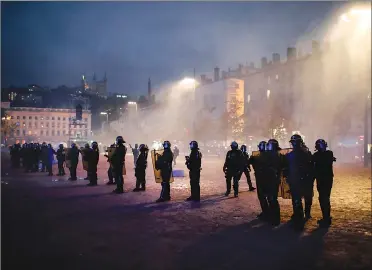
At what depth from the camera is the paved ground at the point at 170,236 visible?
5375mm

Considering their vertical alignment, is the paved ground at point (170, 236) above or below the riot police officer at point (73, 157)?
below

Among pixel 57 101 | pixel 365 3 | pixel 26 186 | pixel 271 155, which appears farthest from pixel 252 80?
pixel 57 101

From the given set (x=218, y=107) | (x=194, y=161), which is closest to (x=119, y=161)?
(x=194, y=161)

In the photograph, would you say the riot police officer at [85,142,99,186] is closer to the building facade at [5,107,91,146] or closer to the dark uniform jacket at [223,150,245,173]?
the dark uniform jacket at [223,150,245,173]

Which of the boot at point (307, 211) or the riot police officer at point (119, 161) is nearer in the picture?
the boot at point (307, 211)

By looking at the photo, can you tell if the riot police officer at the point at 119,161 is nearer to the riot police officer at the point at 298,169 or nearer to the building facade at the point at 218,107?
the riot police officer at the point at 298,169

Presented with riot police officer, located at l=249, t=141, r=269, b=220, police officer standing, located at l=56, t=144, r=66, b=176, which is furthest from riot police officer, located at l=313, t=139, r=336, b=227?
police officer standing, located at l=56, t=144, r=66, b=176

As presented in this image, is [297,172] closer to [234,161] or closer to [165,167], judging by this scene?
[234,161]

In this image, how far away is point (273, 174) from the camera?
771cm

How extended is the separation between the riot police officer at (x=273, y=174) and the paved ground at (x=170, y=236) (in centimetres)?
34

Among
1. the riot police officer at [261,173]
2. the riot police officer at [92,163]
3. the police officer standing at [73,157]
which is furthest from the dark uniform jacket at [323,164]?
the police officer standing at [73,157]

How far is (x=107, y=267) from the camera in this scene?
513cm

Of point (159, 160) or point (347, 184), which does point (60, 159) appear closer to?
point (159, 160)

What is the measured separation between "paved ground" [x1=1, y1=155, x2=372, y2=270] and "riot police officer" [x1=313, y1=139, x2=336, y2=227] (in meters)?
0.35
